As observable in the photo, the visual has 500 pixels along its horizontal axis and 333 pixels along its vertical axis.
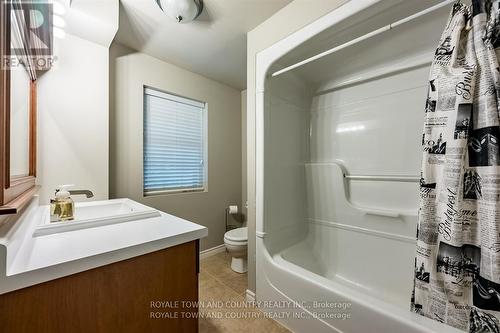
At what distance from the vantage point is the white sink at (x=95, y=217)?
2.79 feet

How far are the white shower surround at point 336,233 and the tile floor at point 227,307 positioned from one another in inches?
4.5

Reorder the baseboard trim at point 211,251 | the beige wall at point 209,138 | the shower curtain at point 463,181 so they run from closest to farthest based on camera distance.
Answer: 1. the shower curtain at point 463,181
2. the beige wall at point 209,138
3. the baseboard trim at point 211,251

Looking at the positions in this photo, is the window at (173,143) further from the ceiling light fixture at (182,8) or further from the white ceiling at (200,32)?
the ceiling light fixture at (182,8)

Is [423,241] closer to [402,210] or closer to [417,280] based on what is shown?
[417,280]

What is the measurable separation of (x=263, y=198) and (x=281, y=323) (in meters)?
0.90

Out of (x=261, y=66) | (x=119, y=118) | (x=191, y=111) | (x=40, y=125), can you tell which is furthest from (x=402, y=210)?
(x=40, y=125)

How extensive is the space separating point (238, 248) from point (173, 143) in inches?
55.4

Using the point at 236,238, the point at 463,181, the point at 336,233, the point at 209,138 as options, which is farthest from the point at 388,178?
the point at 209,138

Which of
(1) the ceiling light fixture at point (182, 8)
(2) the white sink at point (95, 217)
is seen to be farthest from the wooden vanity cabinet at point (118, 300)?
(1) the ceiling light fixture at point (182, 8)

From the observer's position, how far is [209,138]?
2662 millimetres

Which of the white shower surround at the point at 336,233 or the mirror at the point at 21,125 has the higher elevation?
the mirror at the point at 21,125

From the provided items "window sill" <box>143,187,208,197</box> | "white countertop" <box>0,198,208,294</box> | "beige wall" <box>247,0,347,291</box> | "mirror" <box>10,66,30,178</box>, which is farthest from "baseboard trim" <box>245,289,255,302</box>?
"mirror" <box>10,66,30,178</box>

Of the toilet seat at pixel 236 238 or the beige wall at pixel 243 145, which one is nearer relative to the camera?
the toilet seat at pixel 236 238

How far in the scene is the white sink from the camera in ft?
2.79
